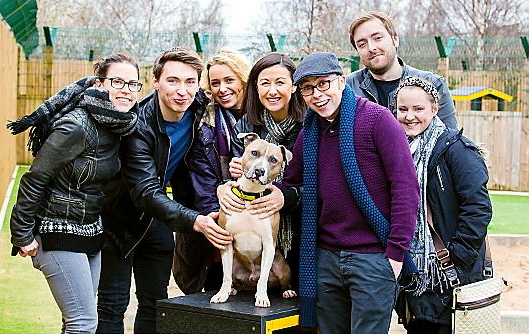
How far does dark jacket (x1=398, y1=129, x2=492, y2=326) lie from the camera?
180 inches

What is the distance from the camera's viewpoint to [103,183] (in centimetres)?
461

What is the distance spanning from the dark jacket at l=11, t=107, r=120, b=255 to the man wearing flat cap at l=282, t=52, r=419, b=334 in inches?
42.5

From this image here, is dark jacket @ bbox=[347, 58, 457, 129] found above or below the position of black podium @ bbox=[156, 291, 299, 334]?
above

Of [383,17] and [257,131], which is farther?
[383,17]

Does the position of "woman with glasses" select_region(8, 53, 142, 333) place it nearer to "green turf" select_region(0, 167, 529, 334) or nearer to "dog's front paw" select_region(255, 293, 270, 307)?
"dog's front paw" select_region(255, 293, 270, 307)

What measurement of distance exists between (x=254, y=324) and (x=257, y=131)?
121cm

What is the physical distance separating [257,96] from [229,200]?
27.2 inches

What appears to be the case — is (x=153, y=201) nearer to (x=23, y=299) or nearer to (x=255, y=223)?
(x=255, y=223)

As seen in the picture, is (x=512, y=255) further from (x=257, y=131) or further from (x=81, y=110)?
(x=81, y=110)

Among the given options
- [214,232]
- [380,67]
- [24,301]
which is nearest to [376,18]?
[380,67]

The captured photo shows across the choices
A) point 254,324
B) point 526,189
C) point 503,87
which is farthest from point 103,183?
point 503,87

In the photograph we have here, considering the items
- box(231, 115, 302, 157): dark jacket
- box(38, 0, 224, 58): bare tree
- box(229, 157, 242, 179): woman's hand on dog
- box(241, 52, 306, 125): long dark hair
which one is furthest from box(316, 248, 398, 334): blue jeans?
box(38, 0, 224, 58): bare tree

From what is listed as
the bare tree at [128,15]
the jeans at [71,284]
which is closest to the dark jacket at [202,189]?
the jeans at [71,284]

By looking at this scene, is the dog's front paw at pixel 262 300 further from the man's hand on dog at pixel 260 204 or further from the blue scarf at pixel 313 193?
the man's hand on dog at pixel 260 204
